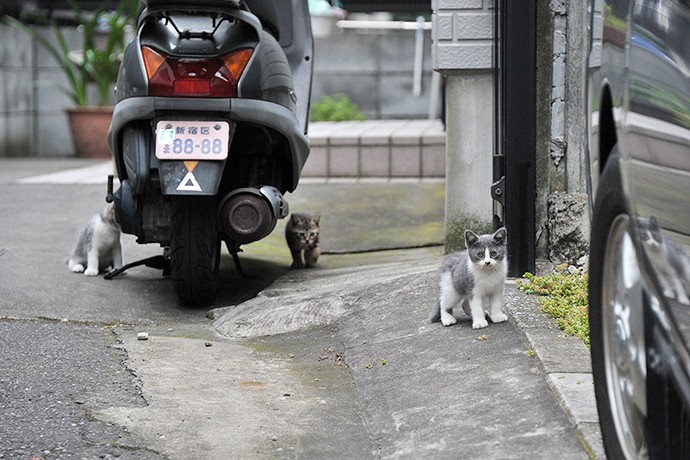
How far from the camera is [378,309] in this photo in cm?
541

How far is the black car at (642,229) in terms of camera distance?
229cm

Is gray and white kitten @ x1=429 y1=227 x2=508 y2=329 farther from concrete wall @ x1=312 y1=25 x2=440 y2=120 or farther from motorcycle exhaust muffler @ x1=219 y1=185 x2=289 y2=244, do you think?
concrete wall @ x1=312 y1=25 x2=440 y2=120

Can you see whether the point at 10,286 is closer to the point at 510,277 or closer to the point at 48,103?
the point at 510,277

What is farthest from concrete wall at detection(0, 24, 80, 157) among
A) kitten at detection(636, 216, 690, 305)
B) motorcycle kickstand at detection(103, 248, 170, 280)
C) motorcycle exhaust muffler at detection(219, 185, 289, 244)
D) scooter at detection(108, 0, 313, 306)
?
kitten at detection(636, 216, 690, 305)

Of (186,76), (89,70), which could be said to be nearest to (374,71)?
(89,70)

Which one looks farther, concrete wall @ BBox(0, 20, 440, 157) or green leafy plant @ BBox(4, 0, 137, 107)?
concrete wall @ BBox(0, 20, 440, 157)

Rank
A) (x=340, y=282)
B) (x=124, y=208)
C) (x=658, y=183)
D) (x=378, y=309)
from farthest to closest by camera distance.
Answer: (x=340, y=282) → (x=124, y=208) → (x=378, y=309) → (x=658, y=183)

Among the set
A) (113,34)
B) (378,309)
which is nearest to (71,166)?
(113,34)

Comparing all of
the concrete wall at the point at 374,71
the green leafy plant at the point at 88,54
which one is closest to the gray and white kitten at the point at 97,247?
the green leafy plant at the point at 88,54

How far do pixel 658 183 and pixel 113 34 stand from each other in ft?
39.7

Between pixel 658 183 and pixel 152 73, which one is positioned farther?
pixel 152 73

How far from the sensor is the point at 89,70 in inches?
561

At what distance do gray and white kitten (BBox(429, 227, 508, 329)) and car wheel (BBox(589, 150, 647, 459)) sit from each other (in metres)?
1.60

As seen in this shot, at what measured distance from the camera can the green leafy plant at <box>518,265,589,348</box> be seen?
4.39 meters
